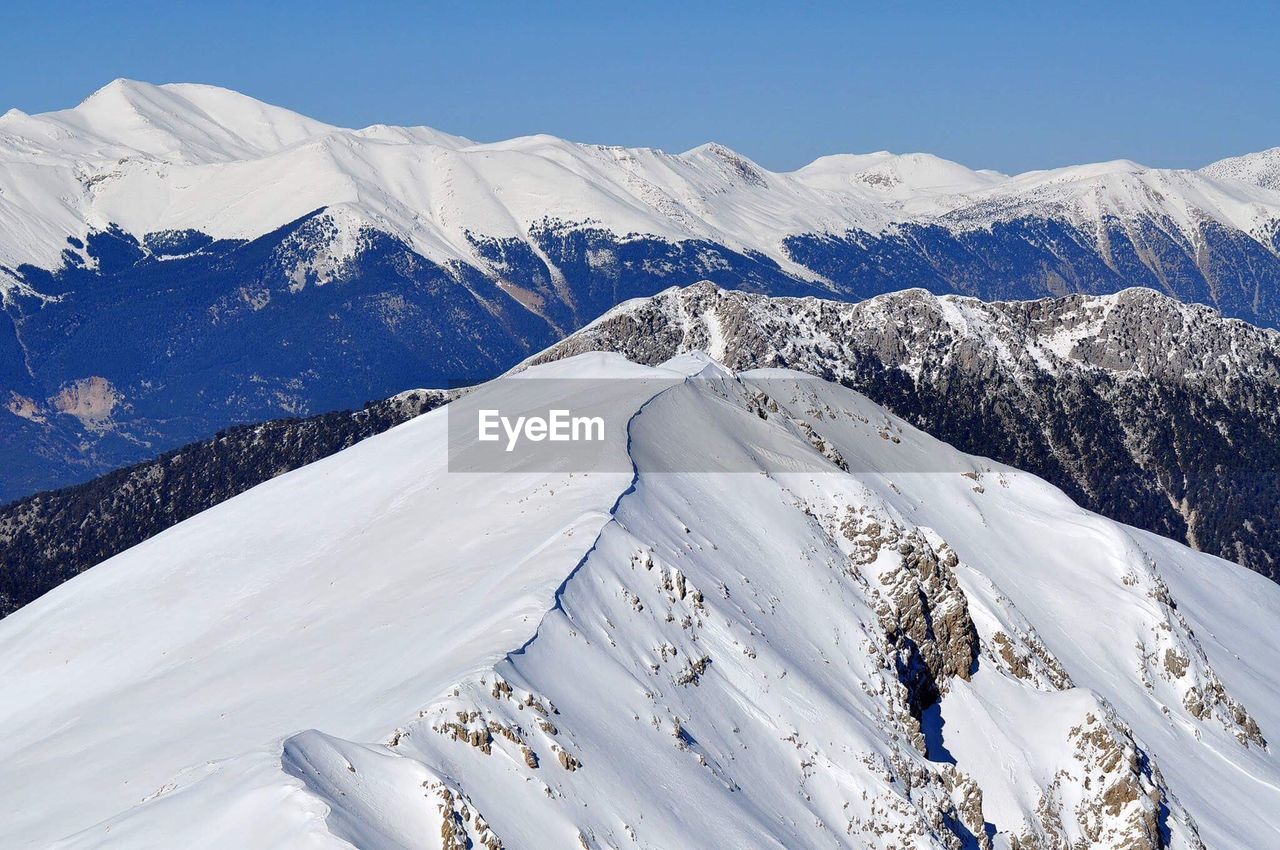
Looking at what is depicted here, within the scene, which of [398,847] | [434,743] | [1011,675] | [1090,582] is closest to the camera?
[398,847]

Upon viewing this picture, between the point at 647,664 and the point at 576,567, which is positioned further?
the point at 576,567

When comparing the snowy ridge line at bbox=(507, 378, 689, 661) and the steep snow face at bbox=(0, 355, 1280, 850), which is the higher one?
the snowy ridge line at bbox=(507, 378, 689, 661)

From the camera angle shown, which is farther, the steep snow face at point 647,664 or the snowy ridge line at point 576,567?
the snowy ridge line at point 576,567

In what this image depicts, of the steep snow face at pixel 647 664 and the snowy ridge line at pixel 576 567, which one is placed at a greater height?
the snowy ridge line at pixel 576 567

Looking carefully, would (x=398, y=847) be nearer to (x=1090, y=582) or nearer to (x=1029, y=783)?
(x=1029, y=783)

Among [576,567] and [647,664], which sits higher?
[576,567]

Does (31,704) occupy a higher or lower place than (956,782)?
higher

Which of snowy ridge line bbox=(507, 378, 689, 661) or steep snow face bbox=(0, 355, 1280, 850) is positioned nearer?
steep snow face bbox=(0, 355, 1280, 850)

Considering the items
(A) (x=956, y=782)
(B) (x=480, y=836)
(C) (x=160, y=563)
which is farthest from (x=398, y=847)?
(C) (x=160, y=563)
